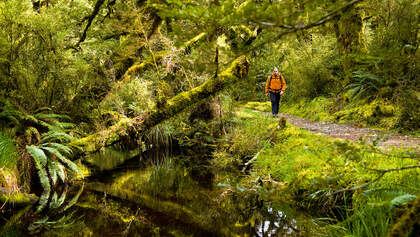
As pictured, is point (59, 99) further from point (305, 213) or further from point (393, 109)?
point (393, 109)

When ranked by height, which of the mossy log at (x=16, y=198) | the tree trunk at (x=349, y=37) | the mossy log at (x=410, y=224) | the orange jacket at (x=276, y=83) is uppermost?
the tree trunk at (x=349, y=37)

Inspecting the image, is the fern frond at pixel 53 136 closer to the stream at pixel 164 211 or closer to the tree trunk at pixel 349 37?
the stream at pixel 164 211

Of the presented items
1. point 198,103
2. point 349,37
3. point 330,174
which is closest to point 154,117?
point 198,103

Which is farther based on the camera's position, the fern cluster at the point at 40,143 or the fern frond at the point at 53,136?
the fern frond at the point at 53,136

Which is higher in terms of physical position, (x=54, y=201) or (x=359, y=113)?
(x=359, y=113)

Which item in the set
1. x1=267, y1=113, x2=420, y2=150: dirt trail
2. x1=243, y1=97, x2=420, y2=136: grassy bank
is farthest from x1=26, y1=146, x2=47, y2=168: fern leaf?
x1=243, y1=97, x2=420, y2=136: grassy bank

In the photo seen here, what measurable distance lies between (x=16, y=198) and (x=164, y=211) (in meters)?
2.87

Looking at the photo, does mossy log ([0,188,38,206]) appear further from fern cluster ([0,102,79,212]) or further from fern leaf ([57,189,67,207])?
fern leaf ([57,189,67,207])

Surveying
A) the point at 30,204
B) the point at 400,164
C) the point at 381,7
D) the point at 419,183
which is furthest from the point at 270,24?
the point at 381,7

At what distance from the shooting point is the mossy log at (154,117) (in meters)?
6.93

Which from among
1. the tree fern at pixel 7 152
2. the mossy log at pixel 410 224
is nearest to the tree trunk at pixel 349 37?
the mossy log at pixel 410 224

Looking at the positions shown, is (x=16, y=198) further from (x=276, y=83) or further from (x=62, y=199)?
(x=276, y=83)

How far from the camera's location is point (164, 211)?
4875 millimetres

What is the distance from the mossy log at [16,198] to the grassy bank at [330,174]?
4.53m
